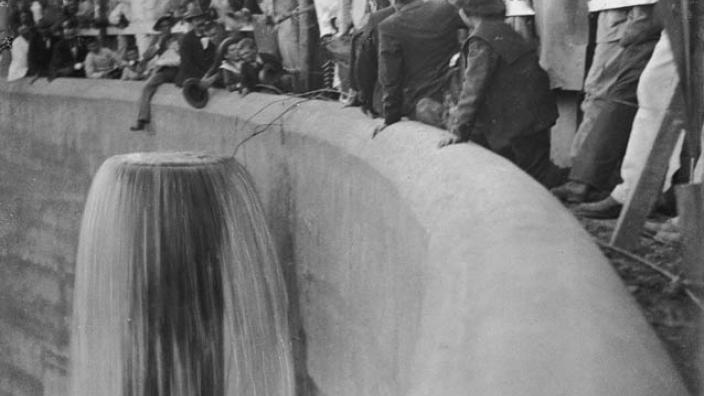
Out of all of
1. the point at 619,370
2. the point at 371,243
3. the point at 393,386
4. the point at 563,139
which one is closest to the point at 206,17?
the point at 563,139

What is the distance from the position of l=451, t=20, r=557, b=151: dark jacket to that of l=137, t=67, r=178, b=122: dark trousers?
683 centimetres

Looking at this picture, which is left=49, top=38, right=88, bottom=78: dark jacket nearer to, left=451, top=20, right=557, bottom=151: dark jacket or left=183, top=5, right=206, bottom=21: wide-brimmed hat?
left=183, top=5, right=206, bottom=21: wide-brimmed hat

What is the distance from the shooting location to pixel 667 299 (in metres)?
3.92

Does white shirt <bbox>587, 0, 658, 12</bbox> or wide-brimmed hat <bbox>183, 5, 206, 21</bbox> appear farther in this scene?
wide-brimmed hat <bbox>183, 5, 206, 21</bbox>

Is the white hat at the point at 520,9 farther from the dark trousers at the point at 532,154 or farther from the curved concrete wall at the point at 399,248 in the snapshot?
the dark trousers at the point at 532,154

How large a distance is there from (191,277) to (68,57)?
8749mm

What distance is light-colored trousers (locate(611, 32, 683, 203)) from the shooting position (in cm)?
537


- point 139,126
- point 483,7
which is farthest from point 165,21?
point 483,7

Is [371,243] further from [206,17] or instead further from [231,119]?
[206,17]

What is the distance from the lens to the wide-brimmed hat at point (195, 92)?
11.7 metres

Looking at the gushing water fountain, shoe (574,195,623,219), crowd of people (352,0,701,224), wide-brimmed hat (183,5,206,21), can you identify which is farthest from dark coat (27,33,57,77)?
shoe (574,195,623,219)

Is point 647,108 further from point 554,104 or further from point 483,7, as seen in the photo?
point 554,104

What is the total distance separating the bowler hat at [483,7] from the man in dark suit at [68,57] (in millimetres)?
11193

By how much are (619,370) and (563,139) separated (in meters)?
6.79
